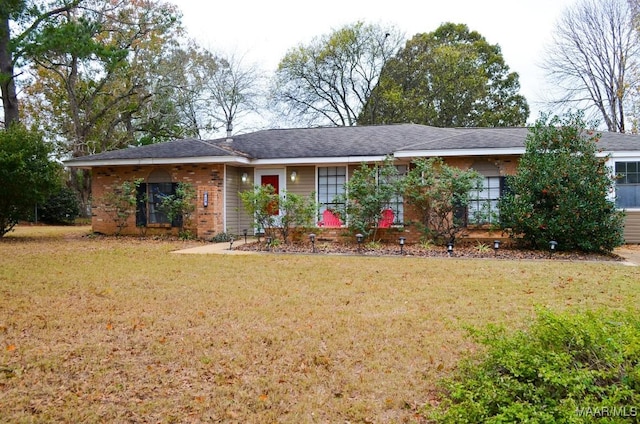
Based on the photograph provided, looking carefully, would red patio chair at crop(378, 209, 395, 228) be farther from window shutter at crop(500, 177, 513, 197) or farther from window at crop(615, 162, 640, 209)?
window at crop(615, 162, 640, 209)

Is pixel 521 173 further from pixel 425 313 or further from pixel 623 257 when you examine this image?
pixel 425 313

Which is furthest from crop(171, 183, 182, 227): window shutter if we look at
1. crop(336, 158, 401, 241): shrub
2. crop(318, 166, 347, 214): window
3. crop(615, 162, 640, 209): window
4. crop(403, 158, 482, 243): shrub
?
crop(615, 162, 640, 209): window

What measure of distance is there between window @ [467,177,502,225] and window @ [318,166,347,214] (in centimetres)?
410

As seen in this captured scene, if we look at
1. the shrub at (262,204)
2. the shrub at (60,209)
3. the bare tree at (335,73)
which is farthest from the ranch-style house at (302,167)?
the bare tree at (335,73)

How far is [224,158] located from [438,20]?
76.8ft

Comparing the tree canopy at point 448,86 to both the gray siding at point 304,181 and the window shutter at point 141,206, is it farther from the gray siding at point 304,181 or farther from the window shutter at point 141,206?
the window shutter at point 141,206

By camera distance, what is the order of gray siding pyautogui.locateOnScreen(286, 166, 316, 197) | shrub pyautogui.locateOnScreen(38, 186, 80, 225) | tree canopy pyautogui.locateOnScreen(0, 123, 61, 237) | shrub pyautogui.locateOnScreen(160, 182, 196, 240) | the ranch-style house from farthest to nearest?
1. shrub pyautogui.locateOnScreen(38, 186, 80, 225)
2. gray siding pyautogui.locateOnScreen(286, 166, 316, 197)
3. shrub pyautogui.locateOnScreen(160, 182, 196, 240)
4. tree canopy pyautogui.locateOnScreen(0, 123, 61, 237)
5. the ranch-style house

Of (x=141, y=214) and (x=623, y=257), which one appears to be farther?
(x=141, y=214)

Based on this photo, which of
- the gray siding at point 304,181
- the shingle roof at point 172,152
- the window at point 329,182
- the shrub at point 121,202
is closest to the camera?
the shingle roof at point 172,152

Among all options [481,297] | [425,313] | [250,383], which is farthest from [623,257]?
[250,383]

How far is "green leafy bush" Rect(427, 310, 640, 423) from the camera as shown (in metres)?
2.50

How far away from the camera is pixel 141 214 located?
14.8 meters

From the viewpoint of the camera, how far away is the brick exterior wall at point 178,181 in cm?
1365

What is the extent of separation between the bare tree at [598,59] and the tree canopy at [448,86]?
3461mm
